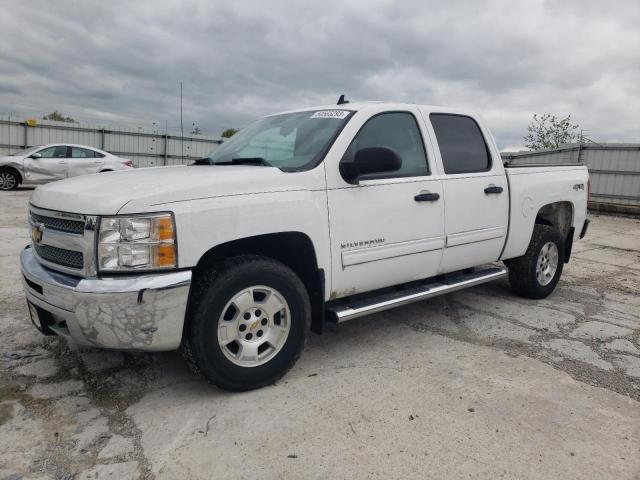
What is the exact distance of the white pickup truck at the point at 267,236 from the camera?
102 inches

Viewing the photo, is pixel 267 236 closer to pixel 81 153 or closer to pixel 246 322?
pixel 246 322

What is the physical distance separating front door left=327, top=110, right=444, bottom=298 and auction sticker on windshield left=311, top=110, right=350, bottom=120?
179mm

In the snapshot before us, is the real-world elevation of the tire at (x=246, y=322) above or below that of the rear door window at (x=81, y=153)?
below

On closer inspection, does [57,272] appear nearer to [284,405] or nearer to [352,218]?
[284,405]

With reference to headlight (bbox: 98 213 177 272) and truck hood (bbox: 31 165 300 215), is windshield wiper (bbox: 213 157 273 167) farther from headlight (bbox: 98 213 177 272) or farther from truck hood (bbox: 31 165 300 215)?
headlight (bbox: 98 213 177 272)

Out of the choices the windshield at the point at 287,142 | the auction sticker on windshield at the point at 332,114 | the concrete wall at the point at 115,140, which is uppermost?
the concrete wall at the point at 115,140

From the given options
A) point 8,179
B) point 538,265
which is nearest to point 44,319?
point 538,265

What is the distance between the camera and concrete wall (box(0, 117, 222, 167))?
18656 millimetres

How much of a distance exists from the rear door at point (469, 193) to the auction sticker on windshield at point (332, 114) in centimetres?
87

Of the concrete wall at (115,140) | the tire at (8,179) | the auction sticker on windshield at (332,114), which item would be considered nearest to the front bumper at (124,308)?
the auction sticker on windshield at (332,114)

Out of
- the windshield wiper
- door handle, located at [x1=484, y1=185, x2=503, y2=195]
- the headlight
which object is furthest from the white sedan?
the headlight

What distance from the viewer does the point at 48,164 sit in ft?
47.2

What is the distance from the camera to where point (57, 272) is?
2.88 meters

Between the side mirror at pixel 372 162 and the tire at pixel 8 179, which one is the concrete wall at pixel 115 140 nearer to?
the tire at pixel 8 179
